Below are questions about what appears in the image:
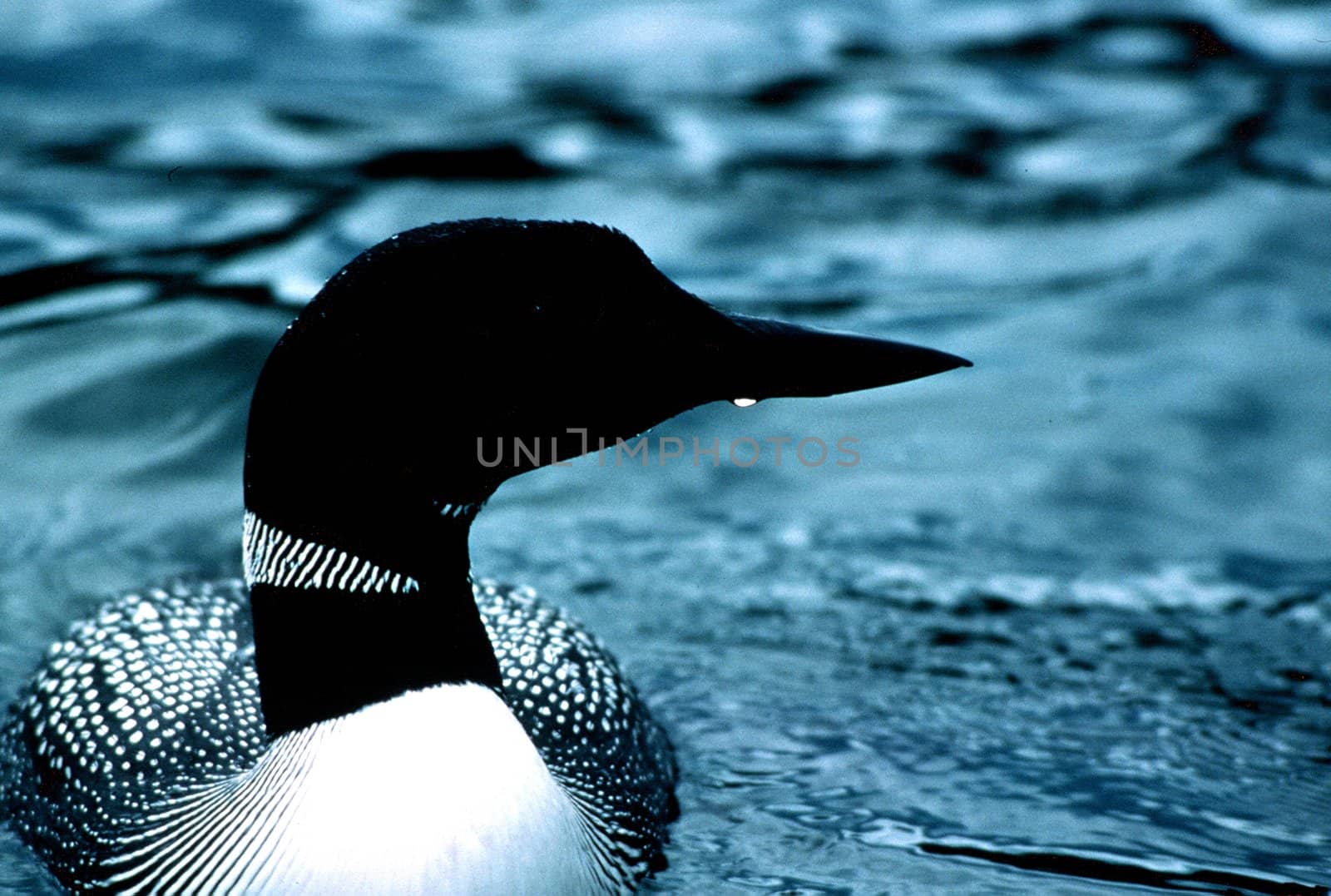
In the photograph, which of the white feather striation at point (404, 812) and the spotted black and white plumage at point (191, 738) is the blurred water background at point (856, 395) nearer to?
the spotted black and white plumage at point (191, 738)

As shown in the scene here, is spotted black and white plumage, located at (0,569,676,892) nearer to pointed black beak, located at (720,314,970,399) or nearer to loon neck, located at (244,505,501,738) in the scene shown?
loon neck, located at (244,505,501,738)

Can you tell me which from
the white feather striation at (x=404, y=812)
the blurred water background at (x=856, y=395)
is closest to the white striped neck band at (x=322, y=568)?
the white feather striation at (x=404, y=812)

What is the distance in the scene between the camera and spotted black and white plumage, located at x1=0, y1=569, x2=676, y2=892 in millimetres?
2555

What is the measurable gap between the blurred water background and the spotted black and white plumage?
0.44 ft

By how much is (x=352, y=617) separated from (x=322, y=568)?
2.7 inches

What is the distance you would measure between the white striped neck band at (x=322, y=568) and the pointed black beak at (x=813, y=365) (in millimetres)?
491

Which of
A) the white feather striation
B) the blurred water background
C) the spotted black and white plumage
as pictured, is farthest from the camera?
the blurred water background

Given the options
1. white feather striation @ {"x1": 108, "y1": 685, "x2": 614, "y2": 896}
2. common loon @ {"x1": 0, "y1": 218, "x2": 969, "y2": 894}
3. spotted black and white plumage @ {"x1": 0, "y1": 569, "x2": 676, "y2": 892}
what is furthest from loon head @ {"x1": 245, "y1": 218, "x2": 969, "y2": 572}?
spotted black and white plumage @ {"x1": 0, "y1": 569, "x2": 676, "y2": 892}

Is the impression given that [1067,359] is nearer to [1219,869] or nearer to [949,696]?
[949,696]

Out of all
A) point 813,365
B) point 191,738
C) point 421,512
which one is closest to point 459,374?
point 421,512

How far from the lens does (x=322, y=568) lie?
7.53ft

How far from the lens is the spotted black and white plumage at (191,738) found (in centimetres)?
255

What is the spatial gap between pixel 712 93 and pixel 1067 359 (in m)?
2.00

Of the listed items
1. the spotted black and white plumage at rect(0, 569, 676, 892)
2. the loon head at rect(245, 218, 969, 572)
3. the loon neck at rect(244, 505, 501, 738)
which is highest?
the loon head at rect(245, 218, 969, 572)
